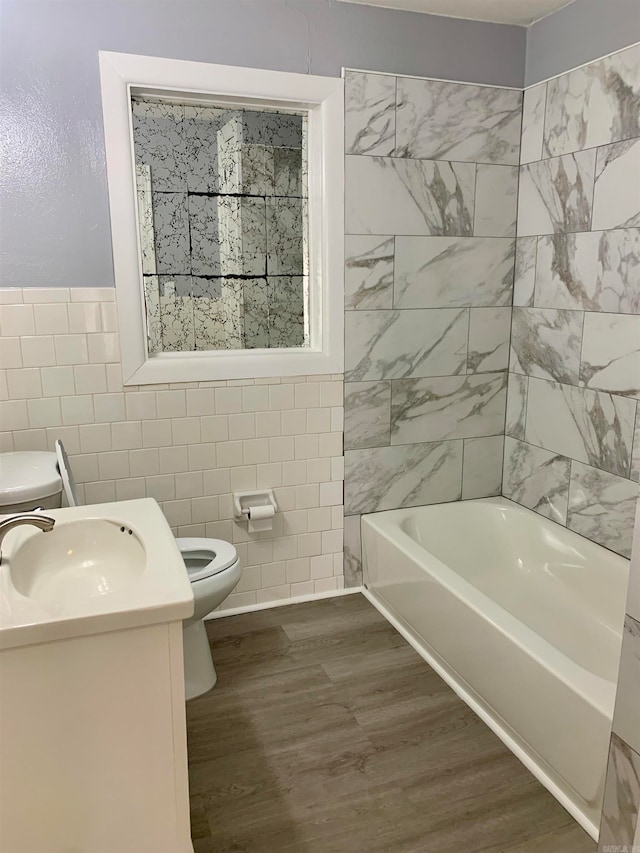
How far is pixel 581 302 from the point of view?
2725 millimetres

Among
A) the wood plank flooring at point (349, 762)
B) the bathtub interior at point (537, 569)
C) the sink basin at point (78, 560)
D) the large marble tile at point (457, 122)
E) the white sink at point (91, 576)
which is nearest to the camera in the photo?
the white sink at point (91, 576)

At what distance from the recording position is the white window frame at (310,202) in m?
2.40

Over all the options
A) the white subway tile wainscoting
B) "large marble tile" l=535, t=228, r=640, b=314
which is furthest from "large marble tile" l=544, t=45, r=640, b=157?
the white subway tile wainscoting

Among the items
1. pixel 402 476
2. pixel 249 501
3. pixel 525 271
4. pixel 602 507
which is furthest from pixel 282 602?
pixel 525 271

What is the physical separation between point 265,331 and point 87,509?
1409mm

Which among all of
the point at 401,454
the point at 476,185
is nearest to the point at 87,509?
the point at 401,454

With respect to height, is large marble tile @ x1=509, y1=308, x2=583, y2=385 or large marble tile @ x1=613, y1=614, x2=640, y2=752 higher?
large marble tile @ x1=509, y1=308, x2=583, y2=385

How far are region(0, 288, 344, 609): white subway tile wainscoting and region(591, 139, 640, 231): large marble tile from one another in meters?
1.25

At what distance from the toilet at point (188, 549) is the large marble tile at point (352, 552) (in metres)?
0.73

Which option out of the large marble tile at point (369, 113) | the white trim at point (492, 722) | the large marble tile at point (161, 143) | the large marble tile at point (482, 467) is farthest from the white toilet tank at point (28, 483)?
the large marble tile at point (482, 467)

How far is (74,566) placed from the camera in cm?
165

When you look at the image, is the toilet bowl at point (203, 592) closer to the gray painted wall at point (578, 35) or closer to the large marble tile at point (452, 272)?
the large marble tile at point (452, 272)

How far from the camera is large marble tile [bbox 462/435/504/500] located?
10.7 ft

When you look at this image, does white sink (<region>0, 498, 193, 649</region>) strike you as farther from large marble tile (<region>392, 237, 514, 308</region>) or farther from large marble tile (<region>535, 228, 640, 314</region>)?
large marble tile (<region>535, 228, 640, 314</region>)
